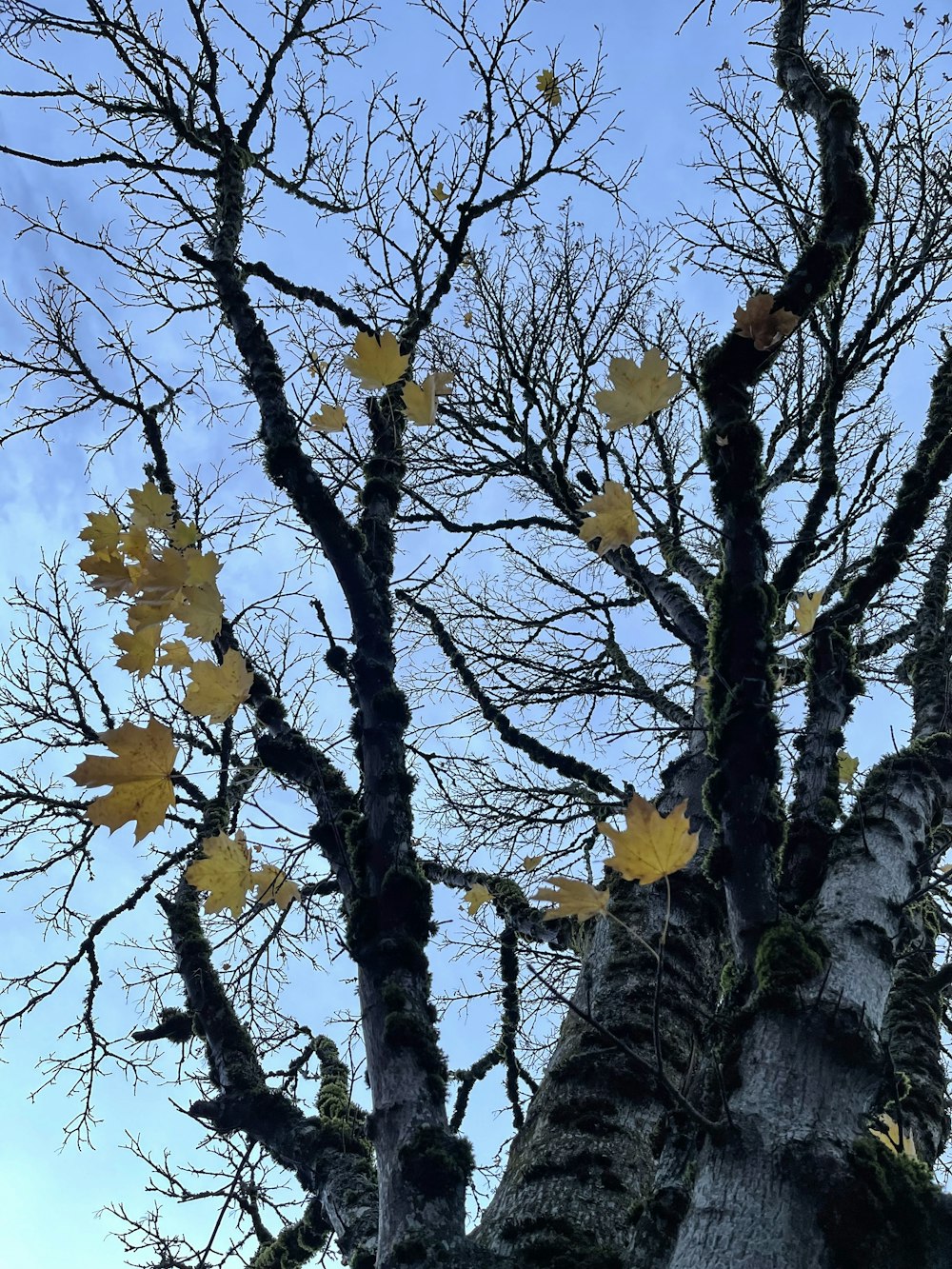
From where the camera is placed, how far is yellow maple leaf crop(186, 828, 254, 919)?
2.79 m

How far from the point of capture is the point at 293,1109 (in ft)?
10.8

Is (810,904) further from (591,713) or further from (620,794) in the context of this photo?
(591,713)

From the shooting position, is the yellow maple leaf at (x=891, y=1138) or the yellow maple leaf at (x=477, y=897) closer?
the yellow maple leaf at (x=891, y=1138)

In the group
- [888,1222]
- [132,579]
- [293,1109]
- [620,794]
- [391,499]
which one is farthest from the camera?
[620,794]

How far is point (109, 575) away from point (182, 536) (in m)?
0.50

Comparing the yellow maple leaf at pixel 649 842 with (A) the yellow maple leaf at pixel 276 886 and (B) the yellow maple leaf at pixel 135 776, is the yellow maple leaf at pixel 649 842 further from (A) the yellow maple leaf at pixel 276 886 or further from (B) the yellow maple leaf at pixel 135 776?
(A) the yellow maple leaf at pixel 276 886

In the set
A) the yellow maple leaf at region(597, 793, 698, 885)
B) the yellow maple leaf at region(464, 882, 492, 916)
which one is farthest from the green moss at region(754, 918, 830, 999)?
the yellow maple leaf at region(464, 882, 492, 916)

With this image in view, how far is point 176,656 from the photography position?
122 inches

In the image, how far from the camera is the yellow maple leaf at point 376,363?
2988 millimetres

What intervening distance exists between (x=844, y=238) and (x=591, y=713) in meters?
3.53

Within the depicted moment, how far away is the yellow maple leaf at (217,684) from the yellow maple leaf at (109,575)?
30 centimetres

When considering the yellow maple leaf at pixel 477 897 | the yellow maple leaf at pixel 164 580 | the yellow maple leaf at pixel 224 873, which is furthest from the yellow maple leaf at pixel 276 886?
the yellow maple leaf at pixel 477 897

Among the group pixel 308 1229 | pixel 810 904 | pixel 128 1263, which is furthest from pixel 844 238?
pixel 128 1263

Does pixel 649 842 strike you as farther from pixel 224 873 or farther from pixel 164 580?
pixel 164 580
